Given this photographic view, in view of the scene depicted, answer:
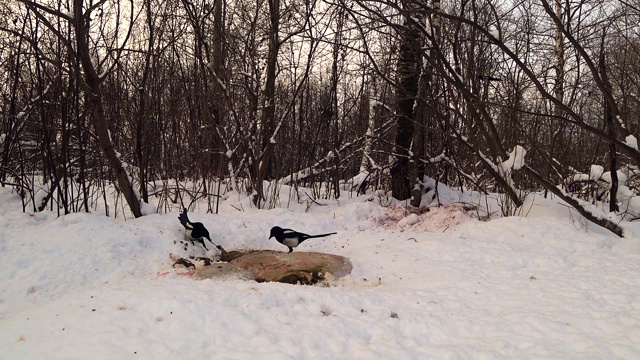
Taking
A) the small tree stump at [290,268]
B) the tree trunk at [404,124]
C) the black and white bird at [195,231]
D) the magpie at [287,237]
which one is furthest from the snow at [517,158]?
the black and white bird at [195,231]

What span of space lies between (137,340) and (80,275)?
5.64 ft

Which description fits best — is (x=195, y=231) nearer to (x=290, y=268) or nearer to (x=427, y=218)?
(x=290, y=268)

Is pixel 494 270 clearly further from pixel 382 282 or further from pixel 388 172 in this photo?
pixel 388 172

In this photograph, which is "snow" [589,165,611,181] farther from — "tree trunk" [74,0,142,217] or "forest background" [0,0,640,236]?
"tree trunk" [74,0,142,217]

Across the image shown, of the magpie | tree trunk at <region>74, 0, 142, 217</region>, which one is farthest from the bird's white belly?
tree trunk at <region>74, 0, 142, 217</region>

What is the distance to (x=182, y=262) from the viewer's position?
14.8 feet

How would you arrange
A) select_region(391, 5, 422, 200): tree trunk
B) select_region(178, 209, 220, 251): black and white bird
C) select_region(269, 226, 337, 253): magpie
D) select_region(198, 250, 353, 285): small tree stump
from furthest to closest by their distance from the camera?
select_region(391, 5, 422, 200): tree trunk < select_region(269, 226, 337, 253): magpie < select_region(178, 209, 220, 251): black and white bird < select_region(198, 250, 353, 285): small tree stump

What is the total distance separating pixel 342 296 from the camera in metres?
3.46

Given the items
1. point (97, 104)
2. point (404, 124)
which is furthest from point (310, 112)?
point (97, 104)

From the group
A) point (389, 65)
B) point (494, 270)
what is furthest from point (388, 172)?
point (494, 270)

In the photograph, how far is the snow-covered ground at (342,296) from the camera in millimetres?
2621

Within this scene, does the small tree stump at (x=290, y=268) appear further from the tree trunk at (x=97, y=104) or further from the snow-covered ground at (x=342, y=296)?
the tree trunk at (x=97, y=104)

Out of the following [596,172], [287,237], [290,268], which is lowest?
[290,268]

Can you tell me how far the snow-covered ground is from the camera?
103 inches
